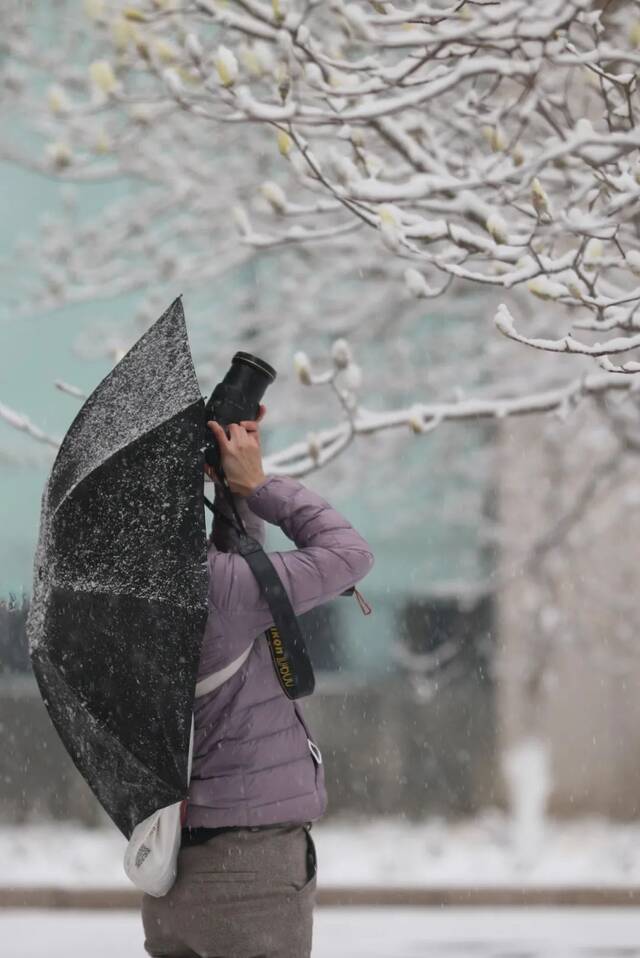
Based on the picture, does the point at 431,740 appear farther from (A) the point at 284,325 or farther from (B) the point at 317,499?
(B) the point at 317,499

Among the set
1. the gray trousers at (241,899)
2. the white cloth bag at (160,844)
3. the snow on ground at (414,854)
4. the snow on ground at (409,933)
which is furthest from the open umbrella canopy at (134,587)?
the snow on ground at (414,854)

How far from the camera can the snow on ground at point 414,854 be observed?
7816 millimetres

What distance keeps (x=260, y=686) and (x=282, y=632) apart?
145 millimetres

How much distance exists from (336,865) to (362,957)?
2145mm

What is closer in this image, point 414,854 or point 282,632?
point 282,632

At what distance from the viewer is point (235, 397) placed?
2.47 metres

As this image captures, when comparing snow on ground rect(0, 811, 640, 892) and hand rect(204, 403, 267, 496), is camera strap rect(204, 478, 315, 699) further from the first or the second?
snow on ground rect(0, 811, 640, 892)

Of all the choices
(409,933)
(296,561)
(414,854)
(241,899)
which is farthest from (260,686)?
(414,854)

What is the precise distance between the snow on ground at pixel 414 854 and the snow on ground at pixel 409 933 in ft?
1.20

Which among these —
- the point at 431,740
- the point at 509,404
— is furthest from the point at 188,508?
the point at 431,740

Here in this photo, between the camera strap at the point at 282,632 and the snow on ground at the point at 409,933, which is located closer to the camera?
the camera strap at the point at 282,632

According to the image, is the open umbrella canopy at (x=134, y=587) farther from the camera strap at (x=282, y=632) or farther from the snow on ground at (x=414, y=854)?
the snow on ground at (x=414, y=854)

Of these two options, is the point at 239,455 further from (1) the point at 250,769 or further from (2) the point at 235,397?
(1) the point at 250,769

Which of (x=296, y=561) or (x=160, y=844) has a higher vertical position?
(x=296, y=561)
